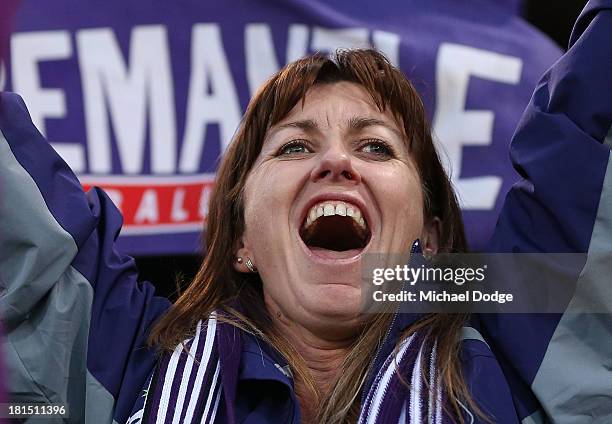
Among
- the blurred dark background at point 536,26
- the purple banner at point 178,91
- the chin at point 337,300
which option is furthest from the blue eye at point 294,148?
the blurred dark background at point 536,26

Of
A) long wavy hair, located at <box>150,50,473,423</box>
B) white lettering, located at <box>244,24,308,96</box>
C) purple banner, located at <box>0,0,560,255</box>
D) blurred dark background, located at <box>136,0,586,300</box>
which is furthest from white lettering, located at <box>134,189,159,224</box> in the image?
long wavy hair, located at <box>150,50,473,423</box>

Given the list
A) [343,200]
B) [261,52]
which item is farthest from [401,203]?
[261,52]

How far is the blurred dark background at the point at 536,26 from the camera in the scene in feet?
9.51

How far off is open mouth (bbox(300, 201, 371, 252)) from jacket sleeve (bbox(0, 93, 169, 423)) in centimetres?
32

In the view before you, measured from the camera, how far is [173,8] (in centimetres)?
287

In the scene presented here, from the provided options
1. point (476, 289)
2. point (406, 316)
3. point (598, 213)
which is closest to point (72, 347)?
point (406, 316)

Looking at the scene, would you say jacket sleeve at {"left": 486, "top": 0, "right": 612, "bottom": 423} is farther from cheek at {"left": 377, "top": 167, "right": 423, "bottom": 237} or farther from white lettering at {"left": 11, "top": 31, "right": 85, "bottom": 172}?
white lettering at {"left": 11, "top": 31, "right": 85, "bottom": 172}

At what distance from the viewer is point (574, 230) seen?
181cm

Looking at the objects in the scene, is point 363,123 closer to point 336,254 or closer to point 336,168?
point 336,168

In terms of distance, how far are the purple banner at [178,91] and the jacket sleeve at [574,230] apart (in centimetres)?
105

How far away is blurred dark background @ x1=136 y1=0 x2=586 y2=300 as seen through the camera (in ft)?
9.51

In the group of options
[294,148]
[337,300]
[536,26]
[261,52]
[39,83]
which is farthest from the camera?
[536,26]

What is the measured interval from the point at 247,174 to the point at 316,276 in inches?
10.3

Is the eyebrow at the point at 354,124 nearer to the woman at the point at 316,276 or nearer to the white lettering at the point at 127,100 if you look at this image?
the woman at the point at 316,276
